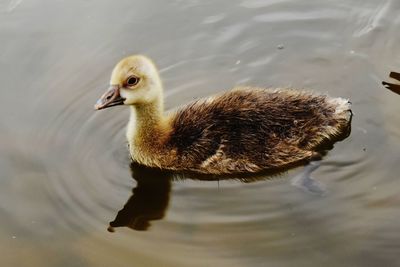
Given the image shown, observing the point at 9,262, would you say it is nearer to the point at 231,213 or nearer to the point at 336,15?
the point at 231,213

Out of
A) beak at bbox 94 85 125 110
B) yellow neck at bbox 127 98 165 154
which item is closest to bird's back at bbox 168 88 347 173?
yellow neck at bbox 127 98 165 154

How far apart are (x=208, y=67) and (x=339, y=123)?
4.86 feet

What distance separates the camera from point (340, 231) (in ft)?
15.1

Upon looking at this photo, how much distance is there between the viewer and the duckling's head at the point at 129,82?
498 cm

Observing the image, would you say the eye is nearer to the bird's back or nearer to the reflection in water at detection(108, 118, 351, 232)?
the bird's back

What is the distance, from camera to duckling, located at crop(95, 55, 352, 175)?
5031 millimetres

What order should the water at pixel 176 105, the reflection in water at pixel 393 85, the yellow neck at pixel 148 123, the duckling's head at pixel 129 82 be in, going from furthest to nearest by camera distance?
the reflection in water at pixel 393 85, the yellow neck at pixel 148 123, the duckling's head at pixel 129 82, the water at pixel 176 105

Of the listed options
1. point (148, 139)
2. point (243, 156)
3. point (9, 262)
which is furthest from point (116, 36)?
point (9, 262)

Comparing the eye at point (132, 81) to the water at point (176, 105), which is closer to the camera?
the water at point (176, 105)

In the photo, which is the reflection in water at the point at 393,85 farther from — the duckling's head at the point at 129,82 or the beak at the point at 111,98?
the beak at the point at 111,98

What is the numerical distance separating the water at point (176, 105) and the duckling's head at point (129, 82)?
1.98 ft

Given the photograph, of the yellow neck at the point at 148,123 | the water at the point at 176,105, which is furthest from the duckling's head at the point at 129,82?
the water at the point at 176,105

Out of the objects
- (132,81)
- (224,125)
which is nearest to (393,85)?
(224,125)

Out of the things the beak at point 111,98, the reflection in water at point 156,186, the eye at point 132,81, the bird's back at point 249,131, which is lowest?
the reflection in water at point 156,186
